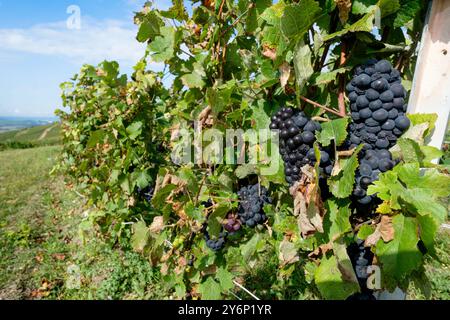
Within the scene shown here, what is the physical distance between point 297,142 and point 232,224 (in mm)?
838

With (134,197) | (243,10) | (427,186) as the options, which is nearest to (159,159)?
(134,197)

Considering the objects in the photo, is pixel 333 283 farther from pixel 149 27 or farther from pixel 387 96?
pixel 149 27

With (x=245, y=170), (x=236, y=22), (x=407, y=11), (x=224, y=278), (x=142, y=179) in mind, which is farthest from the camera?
(x=142, y=179)

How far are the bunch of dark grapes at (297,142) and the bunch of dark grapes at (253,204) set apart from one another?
0.47 metres

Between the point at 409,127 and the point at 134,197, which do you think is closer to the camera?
the point at 409,127

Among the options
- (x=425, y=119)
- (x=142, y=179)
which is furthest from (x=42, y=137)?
(x=425, y=119)

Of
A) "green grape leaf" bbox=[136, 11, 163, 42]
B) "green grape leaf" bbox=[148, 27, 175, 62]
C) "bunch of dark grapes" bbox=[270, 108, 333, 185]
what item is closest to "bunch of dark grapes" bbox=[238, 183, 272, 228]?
"bunch of dark grapes" bbox=[270, 108, 333, 185]

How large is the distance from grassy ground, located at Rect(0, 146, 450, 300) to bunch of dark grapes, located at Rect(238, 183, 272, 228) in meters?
1.77

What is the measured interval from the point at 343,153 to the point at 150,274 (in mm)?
3597

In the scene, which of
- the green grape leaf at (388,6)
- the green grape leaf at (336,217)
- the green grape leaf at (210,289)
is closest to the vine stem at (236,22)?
the green grape leaf at (388,6)

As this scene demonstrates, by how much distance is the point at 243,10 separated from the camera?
5.47 feet

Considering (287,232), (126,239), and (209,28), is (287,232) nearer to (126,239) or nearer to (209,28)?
(209,28)

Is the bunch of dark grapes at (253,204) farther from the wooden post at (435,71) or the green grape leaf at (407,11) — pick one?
the green grape leaf at (407,11)

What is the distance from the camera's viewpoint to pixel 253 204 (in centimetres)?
182
